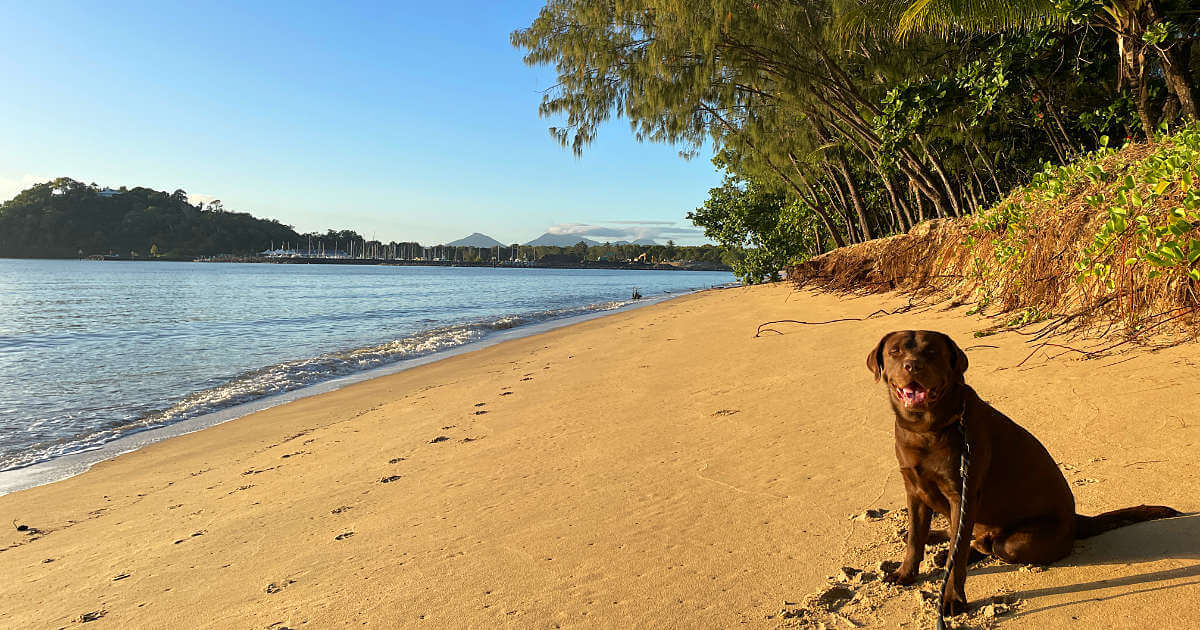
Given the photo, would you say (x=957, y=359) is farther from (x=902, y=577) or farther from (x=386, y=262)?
(x=386, y=262)

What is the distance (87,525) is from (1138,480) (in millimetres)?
5918

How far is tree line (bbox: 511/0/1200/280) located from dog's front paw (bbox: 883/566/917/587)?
7209 millimetres

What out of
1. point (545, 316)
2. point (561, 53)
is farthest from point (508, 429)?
point (545, 316)

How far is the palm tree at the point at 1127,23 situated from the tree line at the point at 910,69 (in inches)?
0.9

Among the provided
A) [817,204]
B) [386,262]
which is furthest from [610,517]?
[386,262]

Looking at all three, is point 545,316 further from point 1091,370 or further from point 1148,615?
point 1148,615

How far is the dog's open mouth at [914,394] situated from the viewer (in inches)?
72.4

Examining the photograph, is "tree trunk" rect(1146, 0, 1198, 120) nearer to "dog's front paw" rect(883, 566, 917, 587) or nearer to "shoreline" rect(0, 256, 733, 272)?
"dog's front paw" rect(883, 566, 917, 587)

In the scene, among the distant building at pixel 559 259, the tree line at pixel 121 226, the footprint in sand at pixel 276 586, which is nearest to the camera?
the footprint in sand at pixel 276 586

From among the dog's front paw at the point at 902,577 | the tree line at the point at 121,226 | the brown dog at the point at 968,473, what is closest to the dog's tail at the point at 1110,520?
the brown dog at the point at 968,473

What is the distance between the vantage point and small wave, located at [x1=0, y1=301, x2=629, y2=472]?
661 centimetres

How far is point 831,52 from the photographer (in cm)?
1234

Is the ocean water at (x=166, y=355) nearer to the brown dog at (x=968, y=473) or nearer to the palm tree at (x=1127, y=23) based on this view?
the brown dog at (x=968, y=473)

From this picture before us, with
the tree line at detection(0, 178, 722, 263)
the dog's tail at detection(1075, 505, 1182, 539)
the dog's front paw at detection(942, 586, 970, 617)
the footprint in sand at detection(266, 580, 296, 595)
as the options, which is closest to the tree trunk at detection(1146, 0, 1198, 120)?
the dog's tail at detection(1075, 505, 1182, 539)
